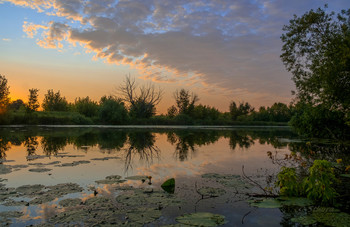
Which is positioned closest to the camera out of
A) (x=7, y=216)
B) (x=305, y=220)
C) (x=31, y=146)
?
(x=305, y=220)

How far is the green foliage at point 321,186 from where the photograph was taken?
618 cm

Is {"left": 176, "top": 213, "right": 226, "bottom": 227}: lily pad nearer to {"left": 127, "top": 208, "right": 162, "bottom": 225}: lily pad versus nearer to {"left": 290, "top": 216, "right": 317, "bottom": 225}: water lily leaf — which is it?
{"left": 127, "top": 208, "right": 162, "bottom": 225}: lily pad

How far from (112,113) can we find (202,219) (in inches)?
2417

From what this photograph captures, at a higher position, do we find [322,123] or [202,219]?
[322,123]

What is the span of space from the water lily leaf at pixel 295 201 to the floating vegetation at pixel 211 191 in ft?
5.53

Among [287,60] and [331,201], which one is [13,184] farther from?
[287,60]

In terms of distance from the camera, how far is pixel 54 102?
281 ft

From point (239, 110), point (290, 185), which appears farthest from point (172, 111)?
point (290, 185)

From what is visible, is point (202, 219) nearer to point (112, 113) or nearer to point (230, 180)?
point (230, 180)

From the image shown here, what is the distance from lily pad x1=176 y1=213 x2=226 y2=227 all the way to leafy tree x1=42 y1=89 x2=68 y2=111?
87354 mm

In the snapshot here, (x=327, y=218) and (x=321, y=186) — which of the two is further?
(x=321, y=186)

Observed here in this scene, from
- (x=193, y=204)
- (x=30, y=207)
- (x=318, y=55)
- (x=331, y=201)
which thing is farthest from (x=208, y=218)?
(x=318, y=55)

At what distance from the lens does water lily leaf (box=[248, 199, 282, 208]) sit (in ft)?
20.3

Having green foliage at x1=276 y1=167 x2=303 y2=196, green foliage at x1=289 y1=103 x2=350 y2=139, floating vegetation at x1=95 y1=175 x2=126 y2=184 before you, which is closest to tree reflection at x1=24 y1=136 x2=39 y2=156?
floating vegetation at x1=95 y1=175 x2=126 y2=184
